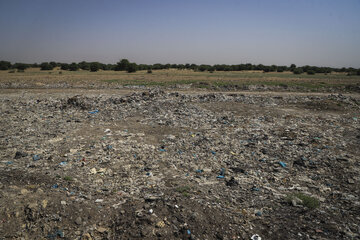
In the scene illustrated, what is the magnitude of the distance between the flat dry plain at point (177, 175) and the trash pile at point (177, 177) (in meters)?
0.02

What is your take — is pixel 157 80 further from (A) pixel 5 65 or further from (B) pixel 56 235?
(A) pixel 5 65

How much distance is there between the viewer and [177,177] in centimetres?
490

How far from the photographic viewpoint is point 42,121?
8.98m

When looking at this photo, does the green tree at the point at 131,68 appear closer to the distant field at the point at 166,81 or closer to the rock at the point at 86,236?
the distant field at the point at 166,81

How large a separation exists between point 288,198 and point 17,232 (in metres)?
4.62

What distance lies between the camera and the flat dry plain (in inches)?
131

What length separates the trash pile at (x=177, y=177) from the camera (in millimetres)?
3335

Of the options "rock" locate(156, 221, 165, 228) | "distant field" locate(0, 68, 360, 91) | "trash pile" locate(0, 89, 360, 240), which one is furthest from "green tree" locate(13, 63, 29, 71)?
"rock" locate(156, 221, 165, 228)

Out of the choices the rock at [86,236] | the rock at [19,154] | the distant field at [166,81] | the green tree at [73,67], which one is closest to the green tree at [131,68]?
the distant field at [166,81]

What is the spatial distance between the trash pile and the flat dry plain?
2cm

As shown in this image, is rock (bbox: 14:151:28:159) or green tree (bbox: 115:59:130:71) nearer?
rock (bbox: 14:151:28:159)

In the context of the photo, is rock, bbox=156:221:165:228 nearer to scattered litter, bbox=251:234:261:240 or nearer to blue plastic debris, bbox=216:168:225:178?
scattered litter, bbox=251:234:261:240

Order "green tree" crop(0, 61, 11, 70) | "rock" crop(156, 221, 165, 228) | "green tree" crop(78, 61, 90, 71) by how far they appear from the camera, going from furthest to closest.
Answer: "green tree" crop(78, 61, 90, 71) → "green tree" crop(0, 61, 11, 70) → "rock" crop(156, 221, 165, 228)

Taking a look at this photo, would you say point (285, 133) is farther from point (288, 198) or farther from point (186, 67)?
point (186, 67)
